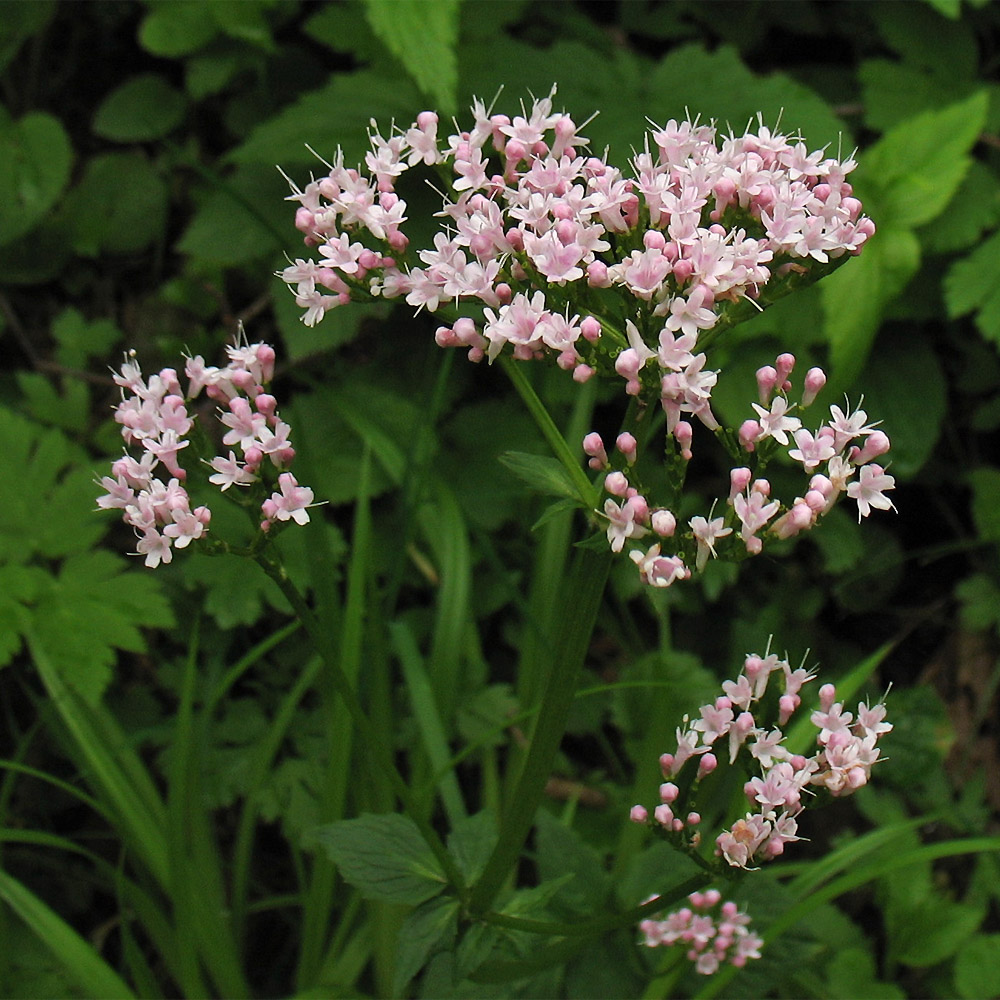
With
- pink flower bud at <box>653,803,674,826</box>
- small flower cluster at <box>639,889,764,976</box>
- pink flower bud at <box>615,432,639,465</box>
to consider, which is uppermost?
pink flower bud at <box>615,432,639,465</box>

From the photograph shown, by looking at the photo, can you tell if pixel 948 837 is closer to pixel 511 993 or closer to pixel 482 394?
pixel 511 993

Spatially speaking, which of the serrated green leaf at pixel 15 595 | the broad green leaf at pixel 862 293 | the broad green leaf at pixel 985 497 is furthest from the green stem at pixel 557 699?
the broad green leaf at pixel 985 497

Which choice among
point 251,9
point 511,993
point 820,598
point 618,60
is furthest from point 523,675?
point 251,9

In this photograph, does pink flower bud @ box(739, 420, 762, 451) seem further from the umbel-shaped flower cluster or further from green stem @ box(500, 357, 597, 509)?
green stem @ box(500, 357, 597, 509)

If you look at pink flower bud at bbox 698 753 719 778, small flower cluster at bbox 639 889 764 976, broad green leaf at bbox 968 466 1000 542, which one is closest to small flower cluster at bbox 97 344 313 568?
pink flower bud at bbox 698 753 719 778

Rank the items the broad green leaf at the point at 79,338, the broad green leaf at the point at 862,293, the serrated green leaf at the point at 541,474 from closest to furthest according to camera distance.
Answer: the serrated green leaf at the point at 541,474 < the broad green leaf at the point at 862,293 < the broad green leaf at the point at 79,338

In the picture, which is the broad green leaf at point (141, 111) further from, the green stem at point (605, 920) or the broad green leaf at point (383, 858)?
the green stem at point (605, 920)

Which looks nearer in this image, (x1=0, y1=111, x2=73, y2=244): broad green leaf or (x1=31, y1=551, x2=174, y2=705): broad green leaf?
(x1=31, y1=551, x2=174, y2=705): broad green leaf
